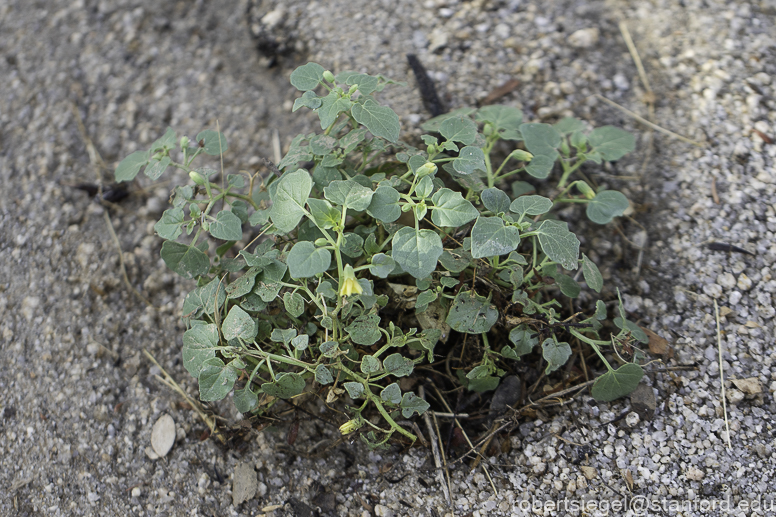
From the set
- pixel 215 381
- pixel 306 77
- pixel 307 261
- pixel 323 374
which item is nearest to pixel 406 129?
pixel 306 77

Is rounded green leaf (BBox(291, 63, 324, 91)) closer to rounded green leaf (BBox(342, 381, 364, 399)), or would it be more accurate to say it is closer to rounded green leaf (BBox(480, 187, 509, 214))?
rounded green leaf (BBox(480, 187, 509, 214))

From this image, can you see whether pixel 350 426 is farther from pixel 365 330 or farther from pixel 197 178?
pixel 197 178

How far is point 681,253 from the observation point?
1.85 metres

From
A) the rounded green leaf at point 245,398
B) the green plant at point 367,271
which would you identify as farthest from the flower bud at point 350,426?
the rounded green leaf at point 245,398

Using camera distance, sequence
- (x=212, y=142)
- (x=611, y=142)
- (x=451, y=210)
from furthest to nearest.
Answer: (x=611, y=142), (x=212, y=142), (x=451, y=210)

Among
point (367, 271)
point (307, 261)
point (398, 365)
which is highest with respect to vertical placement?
point (307, 261)

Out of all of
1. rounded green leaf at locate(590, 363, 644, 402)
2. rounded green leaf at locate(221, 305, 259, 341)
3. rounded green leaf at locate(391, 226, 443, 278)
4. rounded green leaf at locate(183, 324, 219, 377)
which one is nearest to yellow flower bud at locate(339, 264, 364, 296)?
rounded green leaf at locate(391, 226, 443, 278)

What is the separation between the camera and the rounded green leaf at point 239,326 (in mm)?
1461

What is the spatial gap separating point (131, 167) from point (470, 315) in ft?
3.79

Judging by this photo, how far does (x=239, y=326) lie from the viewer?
4.82ft

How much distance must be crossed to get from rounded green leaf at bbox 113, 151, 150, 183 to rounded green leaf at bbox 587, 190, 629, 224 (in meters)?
1.43

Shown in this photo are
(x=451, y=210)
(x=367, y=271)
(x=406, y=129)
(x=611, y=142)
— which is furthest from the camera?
(x=406, y=129)

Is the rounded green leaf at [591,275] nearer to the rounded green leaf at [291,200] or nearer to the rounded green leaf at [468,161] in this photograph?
the rounded green leaf at [468,161]

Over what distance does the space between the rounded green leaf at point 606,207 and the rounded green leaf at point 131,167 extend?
1.43 m
